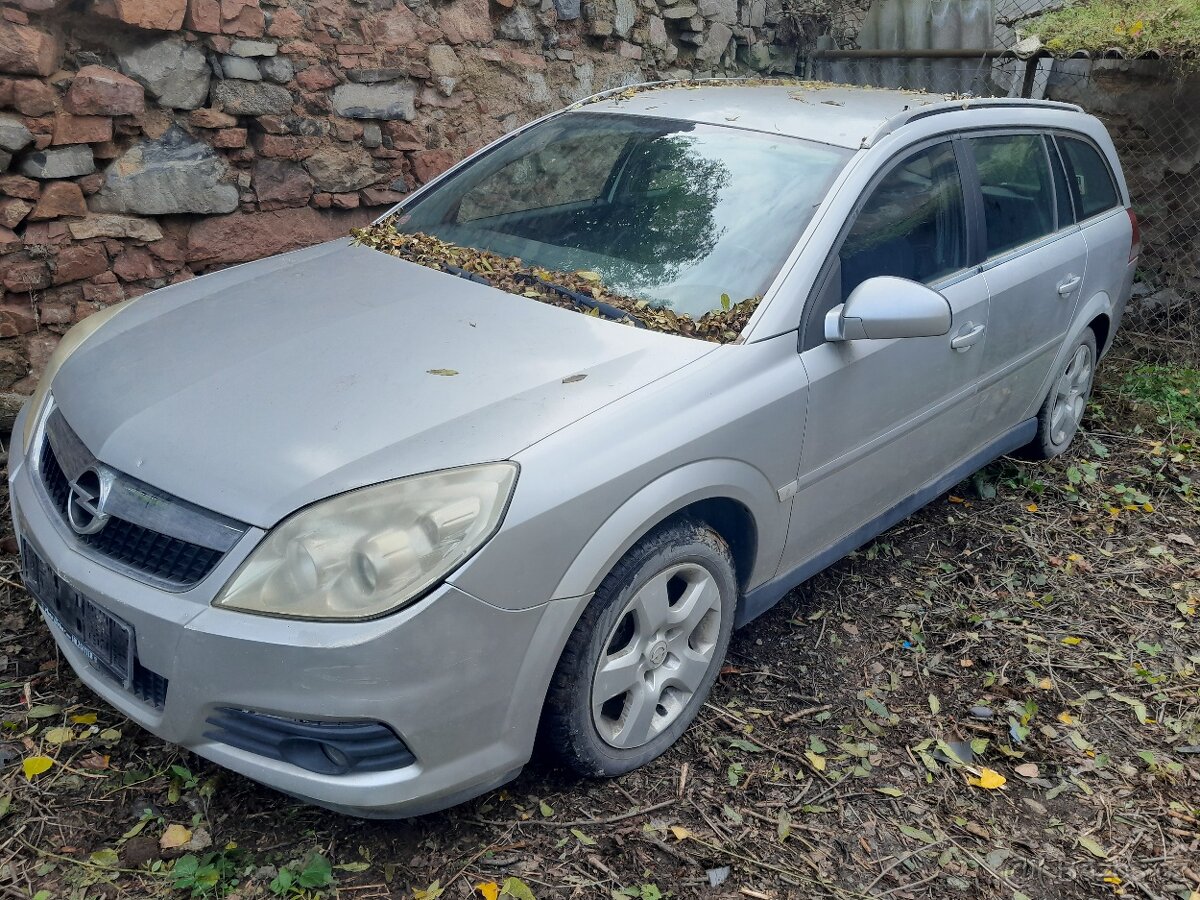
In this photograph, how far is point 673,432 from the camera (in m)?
2.45

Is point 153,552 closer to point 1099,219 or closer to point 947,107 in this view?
point 947,107

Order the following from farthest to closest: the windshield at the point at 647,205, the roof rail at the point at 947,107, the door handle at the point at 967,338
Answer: the door handle at the point at 967,338 < the roof rail at the point at 947,107 < the windshield at the point at 647,205

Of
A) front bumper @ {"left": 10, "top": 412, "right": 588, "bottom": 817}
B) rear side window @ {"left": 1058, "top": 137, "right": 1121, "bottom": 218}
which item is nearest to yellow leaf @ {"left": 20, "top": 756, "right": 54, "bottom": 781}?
front bumper @ {"left": 10, "top": 412, "right": 588, "bottom": 817}

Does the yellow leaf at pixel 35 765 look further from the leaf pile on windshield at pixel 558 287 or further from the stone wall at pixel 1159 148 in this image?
the stone wall at pixel 1159 148

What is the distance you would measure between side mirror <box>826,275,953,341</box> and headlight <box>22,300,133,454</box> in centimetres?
217

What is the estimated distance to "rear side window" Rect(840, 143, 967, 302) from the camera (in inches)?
120

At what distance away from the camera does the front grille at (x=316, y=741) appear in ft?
6.89

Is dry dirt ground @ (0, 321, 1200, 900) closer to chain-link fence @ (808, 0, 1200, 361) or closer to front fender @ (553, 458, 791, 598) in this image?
front fender @ (553, 458, 791, 598)

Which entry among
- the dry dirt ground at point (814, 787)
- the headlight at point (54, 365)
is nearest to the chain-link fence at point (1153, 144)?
the dry dirt ground at point (814, 787)

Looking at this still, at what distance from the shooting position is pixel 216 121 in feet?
15.0

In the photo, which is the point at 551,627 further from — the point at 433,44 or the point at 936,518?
the point at 433,44

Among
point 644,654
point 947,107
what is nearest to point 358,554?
point 644,654

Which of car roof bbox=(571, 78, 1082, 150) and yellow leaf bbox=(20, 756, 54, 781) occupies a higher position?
car roof bbox=(571, 78, 1082, 150)

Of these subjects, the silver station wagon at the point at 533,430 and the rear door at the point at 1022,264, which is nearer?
the silver station wagon at the point at 533,430
